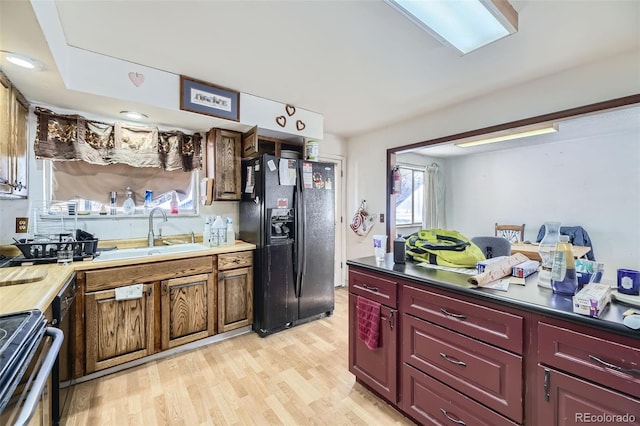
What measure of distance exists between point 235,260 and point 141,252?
2.66ft

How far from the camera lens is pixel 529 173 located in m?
4.62

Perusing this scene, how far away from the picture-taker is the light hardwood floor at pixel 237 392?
1.64 m

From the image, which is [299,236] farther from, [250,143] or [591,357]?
[591,357]

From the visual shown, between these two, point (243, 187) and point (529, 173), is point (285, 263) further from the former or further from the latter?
point (529, 173)

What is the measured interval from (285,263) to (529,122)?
2.61m

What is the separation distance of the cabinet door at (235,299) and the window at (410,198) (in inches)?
131

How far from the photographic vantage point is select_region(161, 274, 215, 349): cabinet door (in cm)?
224

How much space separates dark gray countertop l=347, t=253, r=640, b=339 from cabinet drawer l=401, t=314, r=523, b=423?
24cm

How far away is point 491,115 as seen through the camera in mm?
2557

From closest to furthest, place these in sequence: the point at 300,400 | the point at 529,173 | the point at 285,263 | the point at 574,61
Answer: the point at 300,400 < the point at 574,61 < the point at 285,263 < the point at 529,173

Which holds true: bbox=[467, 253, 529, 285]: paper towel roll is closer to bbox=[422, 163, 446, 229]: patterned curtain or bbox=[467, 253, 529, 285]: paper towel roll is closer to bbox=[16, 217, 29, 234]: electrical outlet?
bbox=[16, 217, 29, 234]: electrical outlet

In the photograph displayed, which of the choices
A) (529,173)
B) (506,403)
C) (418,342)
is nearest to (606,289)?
(506,403)

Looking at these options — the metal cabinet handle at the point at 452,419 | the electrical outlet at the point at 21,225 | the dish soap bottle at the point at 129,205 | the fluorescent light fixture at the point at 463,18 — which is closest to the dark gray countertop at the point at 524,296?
the metal cabinet handle at the point at 452,419

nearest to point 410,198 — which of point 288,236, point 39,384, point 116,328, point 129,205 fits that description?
point 288,236
